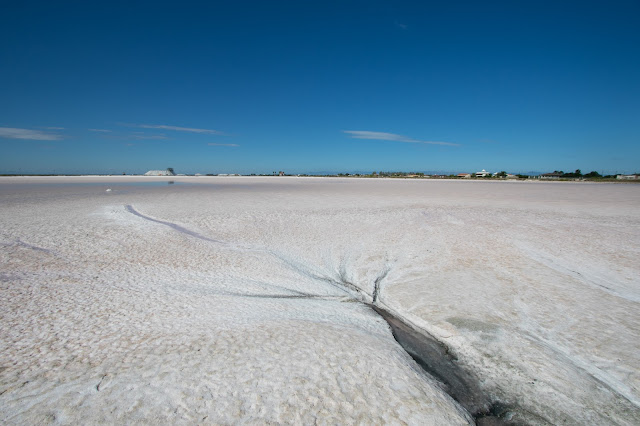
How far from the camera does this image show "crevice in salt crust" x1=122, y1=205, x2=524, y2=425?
1964 millimetres

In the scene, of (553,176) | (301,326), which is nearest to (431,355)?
(301,326)

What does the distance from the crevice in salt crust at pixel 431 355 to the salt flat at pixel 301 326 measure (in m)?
0.04

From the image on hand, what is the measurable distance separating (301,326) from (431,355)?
1.08 meters

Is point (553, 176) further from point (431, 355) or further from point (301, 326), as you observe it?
point (301, 326)

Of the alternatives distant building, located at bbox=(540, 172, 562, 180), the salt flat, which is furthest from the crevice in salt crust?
distant building, located at bbox=(540, 172, 562, 180)

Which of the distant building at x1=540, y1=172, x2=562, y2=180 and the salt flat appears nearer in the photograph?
the salt flat

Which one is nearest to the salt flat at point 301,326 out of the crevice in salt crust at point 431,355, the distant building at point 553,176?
the crevice in salt crust at point 431,355

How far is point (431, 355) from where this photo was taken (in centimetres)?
260

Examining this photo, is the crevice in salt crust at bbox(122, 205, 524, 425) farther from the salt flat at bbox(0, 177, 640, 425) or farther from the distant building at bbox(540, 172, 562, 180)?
the distant building at bbox(540, 172, 562, 180)

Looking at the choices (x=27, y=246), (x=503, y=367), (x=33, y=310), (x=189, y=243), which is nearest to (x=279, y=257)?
(x=189, y=243)

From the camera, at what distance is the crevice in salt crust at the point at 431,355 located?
1964 mm

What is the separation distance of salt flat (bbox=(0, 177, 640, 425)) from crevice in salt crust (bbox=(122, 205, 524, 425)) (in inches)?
1.6

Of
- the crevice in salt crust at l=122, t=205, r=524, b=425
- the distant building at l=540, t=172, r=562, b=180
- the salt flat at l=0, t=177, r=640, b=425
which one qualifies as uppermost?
the salt flat at l=0, t=177, r=640, b=425

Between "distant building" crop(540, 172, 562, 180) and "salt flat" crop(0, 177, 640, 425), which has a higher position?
"salt flat" crop(0, 177, 640, 425)
